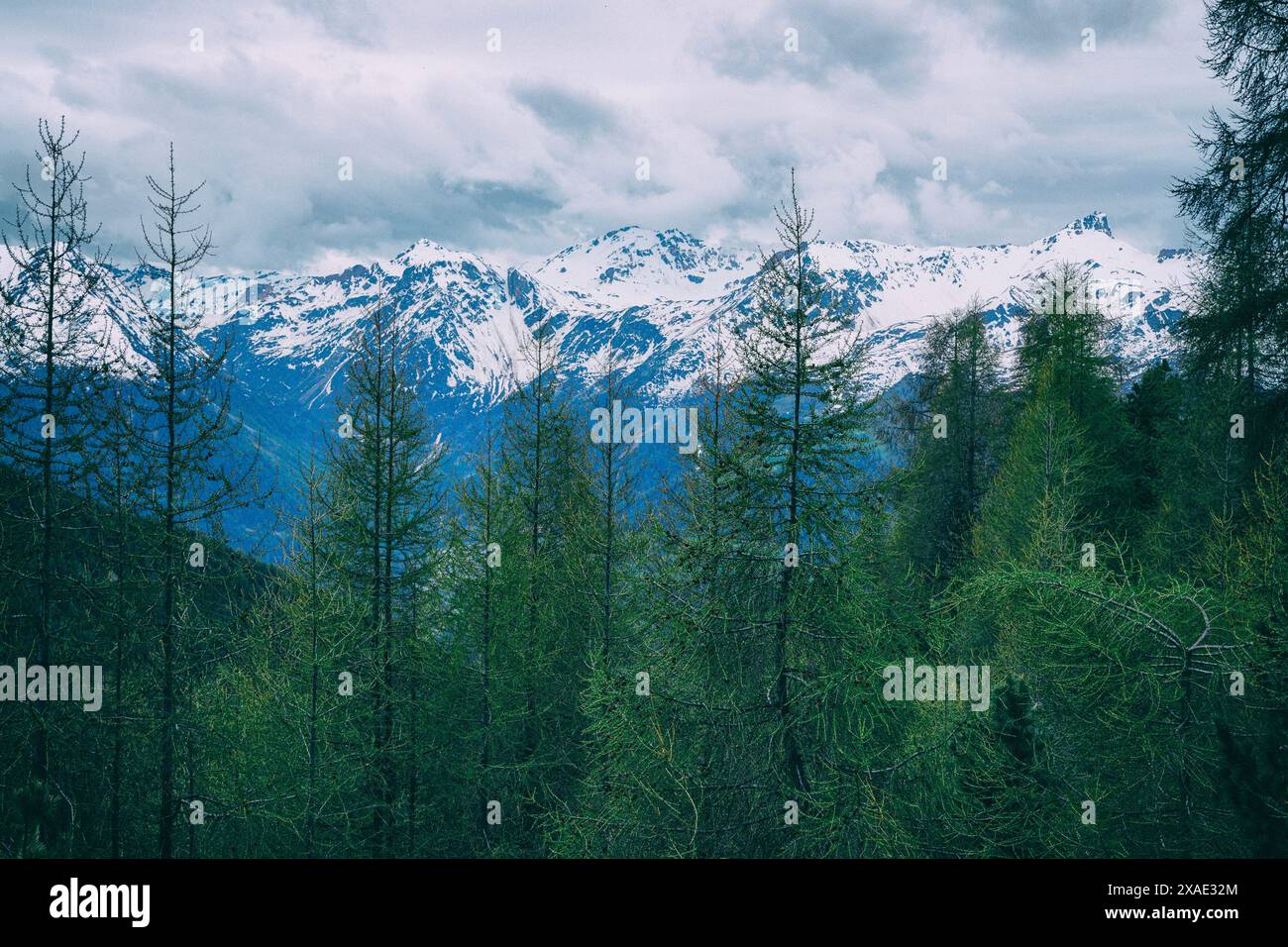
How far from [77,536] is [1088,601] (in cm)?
1448

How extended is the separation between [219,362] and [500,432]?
10.5m

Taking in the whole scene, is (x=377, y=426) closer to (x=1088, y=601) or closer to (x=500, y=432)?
(x=500, y=432)

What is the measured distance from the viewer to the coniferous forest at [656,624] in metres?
7.60

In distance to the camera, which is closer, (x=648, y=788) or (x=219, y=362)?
(x=648, y=788)

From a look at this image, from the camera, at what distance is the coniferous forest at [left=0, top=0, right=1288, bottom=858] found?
7602 mm

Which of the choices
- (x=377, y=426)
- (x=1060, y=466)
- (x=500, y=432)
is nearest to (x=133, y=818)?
(x=377, y=426)

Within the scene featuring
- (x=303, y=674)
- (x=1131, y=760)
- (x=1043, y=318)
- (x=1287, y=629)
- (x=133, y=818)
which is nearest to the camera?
(x=1287, y=629)

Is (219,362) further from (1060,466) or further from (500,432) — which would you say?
(1060,466)

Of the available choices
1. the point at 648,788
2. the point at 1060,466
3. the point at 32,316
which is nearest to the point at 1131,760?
the point at 648,788

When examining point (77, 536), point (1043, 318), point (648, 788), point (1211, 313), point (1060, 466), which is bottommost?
point (648, 788)

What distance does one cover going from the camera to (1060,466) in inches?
795

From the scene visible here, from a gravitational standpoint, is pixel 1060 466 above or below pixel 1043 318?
below

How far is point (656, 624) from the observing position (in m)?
9.72
